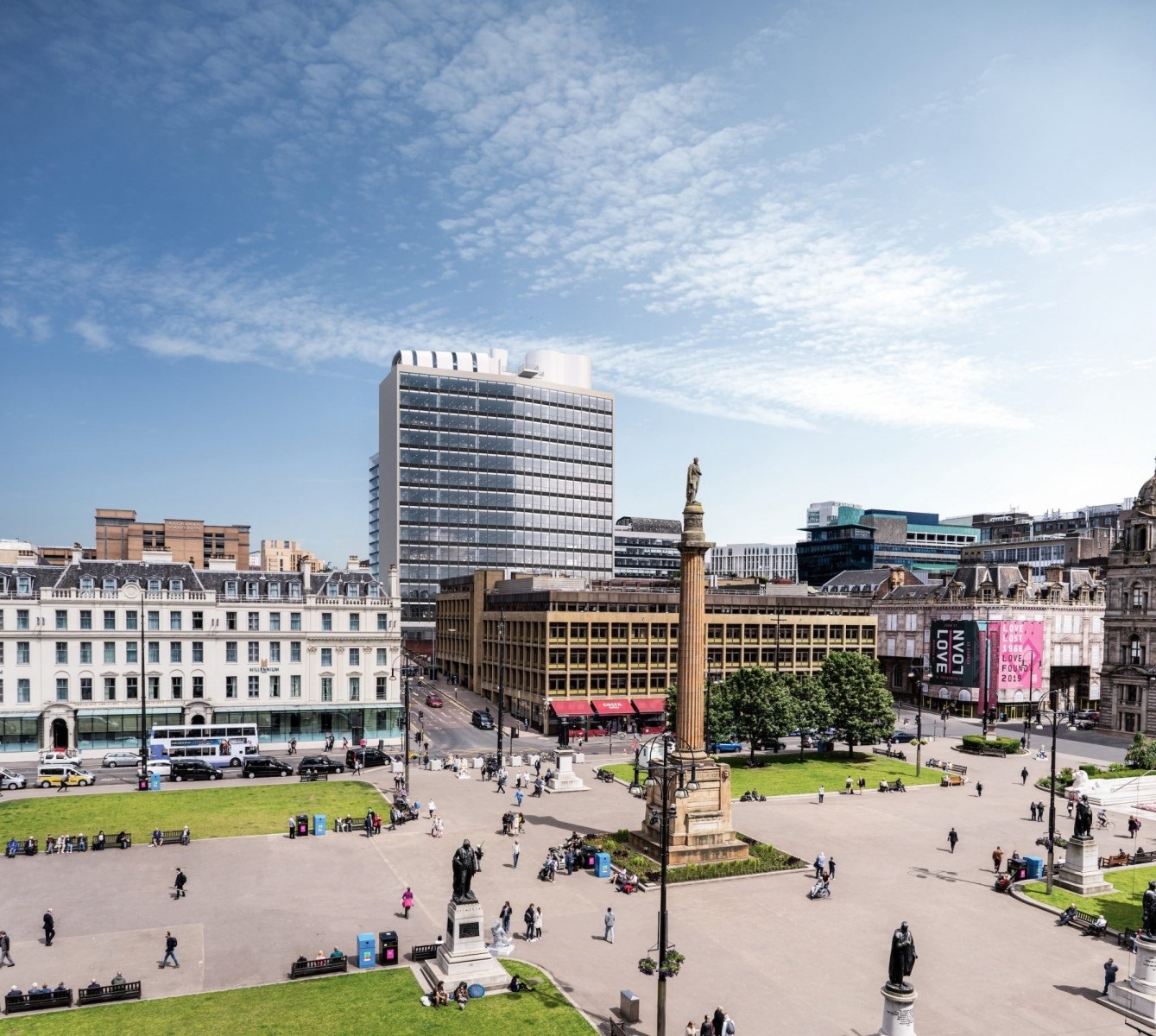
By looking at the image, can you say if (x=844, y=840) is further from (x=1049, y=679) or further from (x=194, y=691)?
(x=1049, y=679)

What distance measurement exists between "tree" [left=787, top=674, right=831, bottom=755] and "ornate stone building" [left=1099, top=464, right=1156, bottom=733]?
4313 cm

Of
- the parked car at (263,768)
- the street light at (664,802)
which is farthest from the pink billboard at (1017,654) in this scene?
the parked car at (263,768)

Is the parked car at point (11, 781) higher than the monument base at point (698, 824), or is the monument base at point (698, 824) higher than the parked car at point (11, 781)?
the monument base at point (698, 824)

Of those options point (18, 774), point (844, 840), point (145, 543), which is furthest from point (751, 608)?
point (145, 543)

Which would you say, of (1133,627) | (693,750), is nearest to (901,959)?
(693,750)

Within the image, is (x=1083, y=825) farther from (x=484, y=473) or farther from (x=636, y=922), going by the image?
(x=484, y=473)

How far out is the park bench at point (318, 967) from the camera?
31.0 metres

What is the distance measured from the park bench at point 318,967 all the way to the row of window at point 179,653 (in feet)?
168

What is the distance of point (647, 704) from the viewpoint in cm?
9438

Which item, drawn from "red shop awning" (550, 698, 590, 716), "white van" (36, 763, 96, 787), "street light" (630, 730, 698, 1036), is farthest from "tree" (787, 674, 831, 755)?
"white van" (36, 763, 96, 787)

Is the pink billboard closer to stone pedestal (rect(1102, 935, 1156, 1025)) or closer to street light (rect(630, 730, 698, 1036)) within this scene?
street light (rect(630, 730, 698, 1036))

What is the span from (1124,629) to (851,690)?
144 ft

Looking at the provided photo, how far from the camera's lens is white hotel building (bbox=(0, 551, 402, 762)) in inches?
2874

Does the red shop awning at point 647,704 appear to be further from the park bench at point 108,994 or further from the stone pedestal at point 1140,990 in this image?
the park bench at point 108,994
